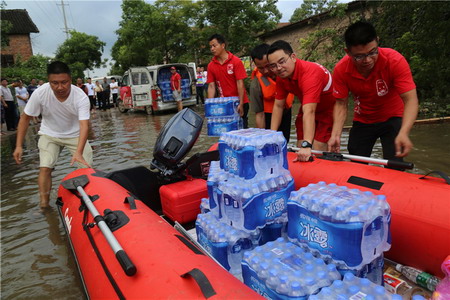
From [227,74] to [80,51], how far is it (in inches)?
2001

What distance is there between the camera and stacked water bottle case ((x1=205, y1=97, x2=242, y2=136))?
4.71 meters

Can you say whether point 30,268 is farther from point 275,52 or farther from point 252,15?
point 252,15

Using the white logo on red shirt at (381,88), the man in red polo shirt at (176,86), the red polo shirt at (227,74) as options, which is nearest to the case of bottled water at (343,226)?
the white logo on red shirt at (381,88)

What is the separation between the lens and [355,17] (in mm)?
14289

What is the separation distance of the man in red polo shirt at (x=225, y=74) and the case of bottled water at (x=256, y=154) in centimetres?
260

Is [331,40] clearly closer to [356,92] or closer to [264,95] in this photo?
[264,95]

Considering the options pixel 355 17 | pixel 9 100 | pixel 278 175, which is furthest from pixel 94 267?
pixel 355 17

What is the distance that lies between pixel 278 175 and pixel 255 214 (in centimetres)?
37

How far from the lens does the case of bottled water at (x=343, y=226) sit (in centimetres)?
162

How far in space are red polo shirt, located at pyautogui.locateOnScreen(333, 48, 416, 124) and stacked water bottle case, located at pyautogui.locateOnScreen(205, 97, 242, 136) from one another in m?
1.92

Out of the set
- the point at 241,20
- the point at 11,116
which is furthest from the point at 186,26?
the point at 11,116

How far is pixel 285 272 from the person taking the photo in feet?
5.26

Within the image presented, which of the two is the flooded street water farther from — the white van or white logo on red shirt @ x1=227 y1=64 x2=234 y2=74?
the white van

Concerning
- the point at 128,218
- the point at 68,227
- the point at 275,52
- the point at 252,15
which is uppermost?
the point at 252,15
